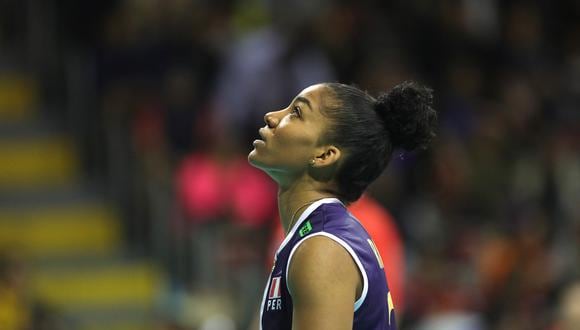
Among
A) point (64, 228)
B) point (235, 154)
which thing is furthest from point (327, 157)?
point (64, 228)

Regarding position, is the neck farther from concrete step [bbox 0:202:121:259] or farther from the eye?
concrete step [bbox 0:202:121:259]

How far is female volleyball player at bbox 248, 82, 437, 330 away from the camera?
3.30 metres

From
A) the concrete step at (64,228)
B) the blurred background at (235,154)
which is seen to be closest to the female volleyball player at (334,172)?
the blurred background at (235,154)

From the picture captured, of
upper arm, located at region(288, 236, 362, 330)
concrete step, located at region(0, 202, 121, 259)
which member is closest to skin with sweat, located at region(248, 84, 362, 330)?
upper arm, located at region(288, 236, 362, 330)

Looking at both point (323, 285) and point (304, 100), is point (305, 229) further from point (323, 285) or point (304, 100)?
point (304, 100)

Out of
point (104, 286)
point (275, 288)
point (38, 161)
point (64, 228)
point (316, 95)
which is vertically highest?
point (316, 95)

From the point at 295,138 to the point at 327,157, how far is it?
0.36 feet

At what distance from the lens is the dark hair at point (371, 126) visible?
3.46 m

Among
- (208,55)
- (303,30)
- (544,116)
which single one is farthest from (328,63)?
(544,116)

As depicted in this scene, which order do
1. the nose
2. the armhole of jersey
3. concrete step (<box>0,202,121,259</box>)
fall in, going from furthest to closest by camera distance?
concrete step (<box>0,202,121,259</box>), the nose, the armhole of jersey

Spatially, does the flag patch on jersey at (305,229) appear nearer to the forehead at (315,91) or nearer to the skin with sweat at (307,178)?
the skin with sweat at (307,178)

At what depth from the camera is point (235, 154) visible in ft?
27.8

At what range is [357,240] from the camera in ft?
11.0

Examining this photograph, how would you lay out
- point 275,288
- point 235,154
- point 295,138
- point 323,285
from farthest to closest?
1. point 235,154
2. point 295,138
3. point 275,288
4. point 323,285
